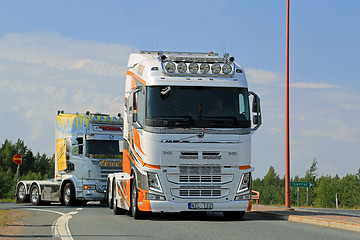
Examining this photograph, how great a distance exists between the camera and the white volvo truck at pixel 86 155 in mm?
27938

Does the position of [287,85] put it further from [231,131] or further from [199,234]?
[199,234]

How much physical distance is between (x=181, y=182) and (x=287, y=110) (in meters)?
8.50

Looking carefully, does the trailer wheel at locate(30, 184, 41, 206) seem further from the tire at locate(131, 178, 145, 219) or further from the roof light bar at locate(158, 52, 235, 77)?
the roof light bar at locate(158, 52, 235, 77)

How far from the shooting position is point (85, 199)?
91.6ft

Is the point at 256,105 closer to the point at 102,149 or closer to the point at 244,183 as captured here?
the point at 244,183

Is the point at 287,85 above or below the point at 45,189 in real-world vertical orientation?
above

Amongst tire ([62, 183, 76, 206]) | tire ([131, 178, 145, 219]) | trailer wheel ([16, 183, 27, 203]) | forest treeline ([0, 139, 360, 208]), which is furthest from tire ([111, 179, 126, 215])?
forest treeline ([0, 139, 360, 208])

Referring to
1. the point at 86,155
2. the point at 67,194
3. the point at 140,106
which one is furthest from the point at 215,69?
the point at 67,194

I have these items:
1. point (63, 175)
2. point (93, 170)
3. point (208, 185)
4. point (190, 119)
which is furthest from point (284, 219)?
point (63, 175)

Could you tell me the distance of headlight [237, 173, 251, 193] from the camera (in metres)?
16.8

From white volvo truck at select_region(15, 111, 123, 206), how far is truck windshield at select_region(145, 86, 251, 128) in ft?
39.4

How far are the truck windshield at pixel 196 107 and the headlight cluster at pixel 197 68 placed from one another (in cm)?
47

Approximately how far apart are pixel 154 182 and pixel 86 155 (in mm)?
12032

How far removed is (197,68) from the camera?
55.5 ft
